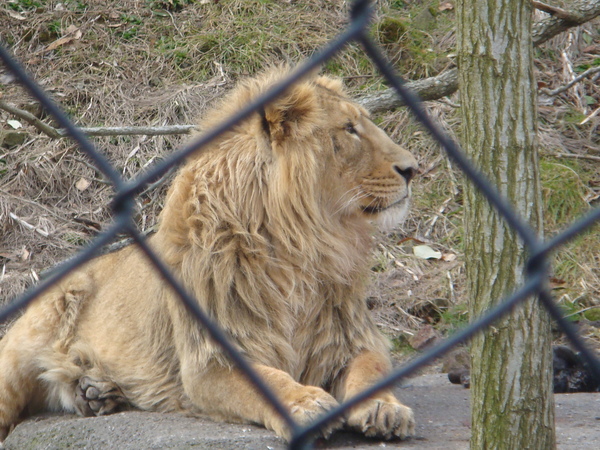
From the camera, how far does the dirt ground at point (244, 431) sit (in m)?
3.06

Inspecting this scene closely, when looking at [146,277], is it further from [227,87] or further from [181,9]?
[181,9]

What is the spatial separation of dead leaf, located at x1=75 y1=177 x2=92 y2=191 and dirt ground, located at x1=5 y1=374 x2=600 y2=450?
300 centimetres

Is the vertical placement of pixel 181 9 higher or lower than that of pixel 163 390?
higher

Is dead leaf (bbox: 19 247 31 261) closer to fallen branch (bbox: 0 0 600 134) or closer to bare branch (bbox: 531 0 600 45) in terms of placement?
fallen branch (bbox: 0 0 600 134)

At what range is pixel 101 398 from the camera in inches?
158

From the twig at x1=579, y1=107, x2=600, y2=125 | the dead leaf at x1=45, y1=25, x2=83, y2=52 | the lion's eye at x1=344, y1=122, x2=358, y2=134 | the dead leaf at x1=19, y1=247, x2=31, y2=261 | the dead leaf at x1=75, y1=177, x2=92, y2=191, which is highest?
the dead leaf at x1=45, y1=25, x2=83, y2=52

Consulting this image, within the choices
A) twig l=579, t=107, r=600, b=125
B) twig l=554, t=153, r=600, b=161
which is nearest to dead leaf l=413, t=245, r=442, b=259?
twig l=554, t=153, r=600, b=161

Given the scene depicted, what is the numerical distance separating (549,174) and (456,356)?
2426 mm

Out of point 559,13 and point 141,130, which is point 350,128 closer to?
point 559,13

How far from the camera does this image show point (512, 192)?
244cm

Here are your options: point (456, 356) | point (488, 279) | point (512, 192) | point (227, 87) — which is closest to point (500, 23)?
point (512, 192)

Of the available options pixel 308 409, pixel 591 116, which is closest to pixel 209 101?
pixel 591 116

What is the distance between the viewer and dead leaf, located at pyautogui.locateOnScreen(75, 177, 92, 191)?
688 cm

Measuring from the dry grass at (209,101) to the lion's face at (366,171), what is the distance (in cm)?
245
